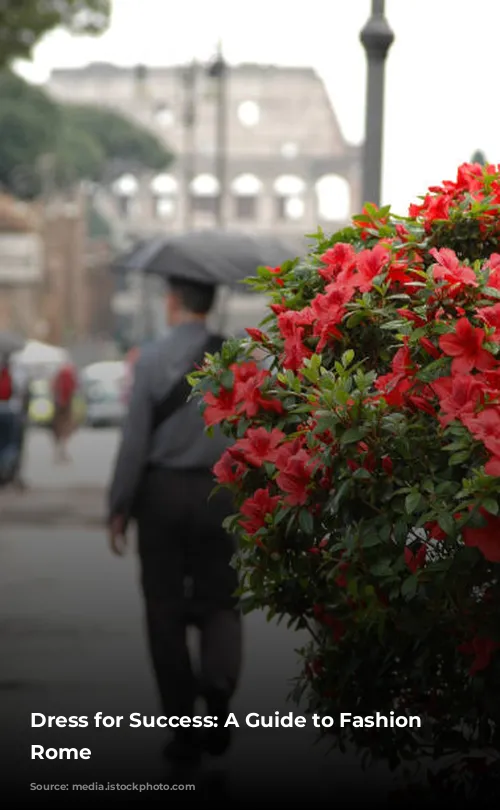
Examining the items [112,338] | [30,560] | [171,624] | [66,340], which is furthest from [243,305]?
[171,624]

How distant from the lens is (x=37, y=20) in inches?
893

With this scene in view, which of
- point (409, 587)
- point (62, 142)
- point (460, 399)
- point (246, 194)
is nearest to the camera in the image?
point (460, 399)

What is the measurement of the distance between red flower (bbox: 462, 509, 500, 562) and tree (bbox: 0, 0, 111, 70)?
18.2 metres

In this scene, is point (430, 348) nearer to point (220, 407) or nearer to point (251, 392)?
point (251, 392)

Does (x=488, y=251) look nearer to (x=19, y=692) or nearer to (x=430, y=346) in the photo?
(x=430, y=346)

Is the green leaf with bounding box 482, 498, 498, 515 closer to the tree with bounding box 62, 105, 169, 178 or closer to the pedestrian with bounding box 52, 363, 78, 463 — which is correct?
the pedestrian with bounding box 52, 363, 78, 463

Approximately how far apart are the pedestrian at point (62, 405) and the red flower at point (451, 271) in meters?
26.0

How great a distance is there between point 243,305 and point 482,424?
113m

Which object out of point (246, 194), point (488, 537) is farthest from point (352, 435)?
point (246, 194)

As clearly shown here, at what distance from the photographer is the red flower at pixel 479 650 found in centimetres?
445

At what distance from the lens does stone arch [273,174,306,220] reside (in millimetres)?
125625

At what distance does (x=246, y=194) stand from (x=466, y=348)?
123259mm

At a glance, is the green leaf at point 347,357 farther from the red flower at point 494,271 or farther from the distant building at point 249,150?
the distant building at point 249,150

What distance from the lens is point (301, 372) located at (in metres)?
4.68
